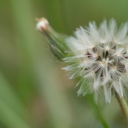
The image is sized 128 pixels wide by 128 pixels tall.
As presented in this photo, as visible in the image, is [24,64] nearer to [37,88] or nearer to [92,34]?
[37,88]

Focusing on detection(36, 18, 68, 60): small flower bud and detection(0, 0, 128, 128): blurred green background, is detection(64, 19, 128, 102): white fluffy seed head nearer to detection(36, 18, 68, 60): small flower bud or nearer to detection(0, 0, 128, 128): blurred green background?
detection(36, 18, 68, 60): small flower bud

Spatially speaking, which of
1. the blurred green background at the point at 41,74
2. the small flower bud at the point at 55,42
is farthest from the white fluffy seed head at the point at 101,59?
the blurred green background at the point at 41,74

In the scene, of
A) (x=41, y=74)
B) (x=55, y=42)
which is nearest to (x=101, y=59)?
(x=55, y=42)

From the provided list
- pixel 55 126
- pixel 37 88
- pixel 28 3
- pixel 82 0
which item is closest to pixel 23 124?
pixel 55 126

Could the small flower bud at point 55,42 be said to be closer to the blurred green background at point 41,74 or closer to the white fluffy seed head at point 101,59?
the white fluffy seed head at point 101,59

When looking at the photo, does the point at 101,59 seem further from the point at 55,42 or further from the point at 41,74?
the point at 41,74

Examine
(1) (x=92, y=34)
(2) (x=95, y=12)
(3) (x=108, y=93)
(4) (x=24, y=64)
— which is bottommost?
(3) (x=108, y=93)
